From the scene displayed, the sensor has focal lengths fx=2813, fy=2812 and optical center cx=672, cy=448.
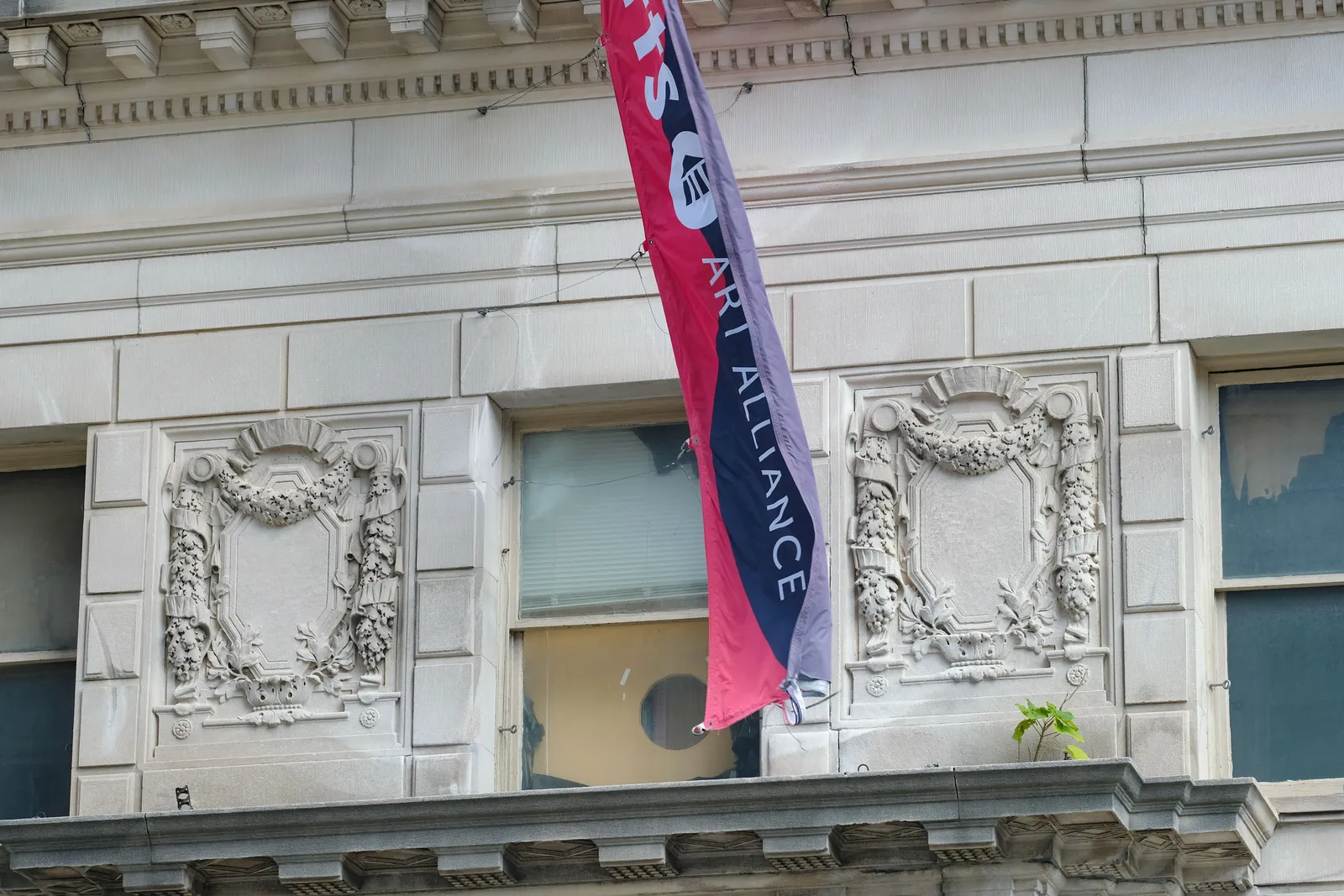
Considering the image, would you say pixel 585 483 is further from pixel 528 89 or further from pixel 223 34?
pixel 223 34

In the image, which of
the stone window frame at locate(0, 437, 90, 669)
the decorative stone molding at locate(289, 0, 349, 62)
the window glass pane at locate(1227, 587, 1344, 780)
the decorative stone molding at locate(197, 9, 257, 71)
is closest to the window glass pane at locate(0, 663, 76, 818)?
the stone window frame at locate(0, 437, 90, 669)

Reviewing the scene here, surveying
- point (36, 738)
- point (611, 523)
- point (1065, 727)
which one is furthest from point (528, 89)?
point (1065, 727)

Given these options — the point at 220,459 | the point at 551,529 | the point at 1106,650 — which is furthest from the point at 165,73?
the point at 1106,650

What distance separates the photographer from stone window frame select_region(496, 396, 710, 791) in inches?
611

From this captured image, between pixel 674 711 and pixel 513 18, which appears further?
pixel 513 18

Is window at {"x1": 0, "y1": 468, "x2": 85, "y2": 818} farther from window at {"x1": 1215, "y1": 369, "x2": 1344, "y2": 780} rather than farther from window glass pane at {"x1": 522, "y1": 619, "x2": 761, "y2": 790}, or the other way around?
window at {"x1": 1215, "y1": 369, "x2": 1344, "y2": 780}

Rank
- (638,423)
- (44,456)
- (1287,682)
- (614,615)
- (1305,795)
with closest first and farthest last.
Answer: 1. (1305,795)
2. (1287,682)
3. (614,615)
4. (638,423)
5. (44,456)

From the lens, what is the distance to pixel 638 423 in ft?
52.6

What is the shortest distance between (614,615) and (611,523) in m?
0.55

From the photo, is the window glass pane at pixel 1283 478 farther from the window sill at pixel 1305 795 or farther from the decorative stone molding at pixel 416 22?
the decorative stone molding at pixel 416 22

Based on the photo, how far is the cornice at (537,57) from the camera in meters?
15.5

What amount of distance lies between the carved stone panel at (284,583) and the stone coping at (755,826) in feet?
3.48

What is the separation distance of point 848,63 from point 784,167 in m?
0.70

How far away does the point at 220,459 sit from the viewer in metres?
16.0
